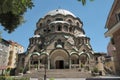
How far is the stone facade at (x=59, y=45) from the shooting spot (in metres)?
36.8

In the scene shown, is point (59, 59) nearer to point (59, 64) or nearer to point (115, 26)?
point (59, 64)

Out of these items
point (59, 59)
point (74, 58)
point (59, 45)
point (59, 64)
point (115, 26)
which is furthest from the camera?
point (59, 64)

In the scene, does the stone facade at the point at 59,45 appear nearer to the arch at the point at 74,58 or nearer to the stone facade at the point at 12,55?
the arch at the point at 74,58

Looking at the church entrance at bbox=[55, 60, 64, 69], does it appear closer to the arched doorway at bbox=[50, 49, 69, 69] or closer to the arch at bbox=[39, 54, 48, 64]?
the arched doorway at bbox=[50, 49, 69, 69]

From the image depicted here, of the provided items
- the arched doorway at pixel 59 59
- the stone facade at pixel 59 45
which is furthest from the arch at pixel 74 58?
the arched doorway at pixel 59 59

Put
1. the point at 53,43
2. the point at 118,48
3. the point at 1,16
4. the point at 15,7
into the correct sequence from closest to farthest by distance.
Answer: the point at 15,7
the point at 1,16
the point at 118,48
the point at 53,43

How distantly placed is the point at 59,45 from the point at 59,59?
3236 millimetres

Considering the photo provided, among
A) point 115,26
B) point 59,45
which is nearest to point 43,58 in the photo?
point 59,45

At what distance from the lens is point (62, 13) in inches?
1933

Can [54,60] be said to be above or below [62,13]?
below

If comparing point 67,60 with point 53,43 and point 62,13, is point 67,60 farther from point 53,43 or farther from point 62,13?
point 62,13

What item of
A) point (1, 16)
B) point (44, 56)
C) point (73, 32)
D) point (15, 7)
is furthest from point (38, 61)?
point (15, 7)

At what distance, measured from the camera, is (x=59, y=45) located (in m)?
38.1

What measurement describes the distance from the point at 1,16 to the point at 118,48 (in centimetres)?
1130
